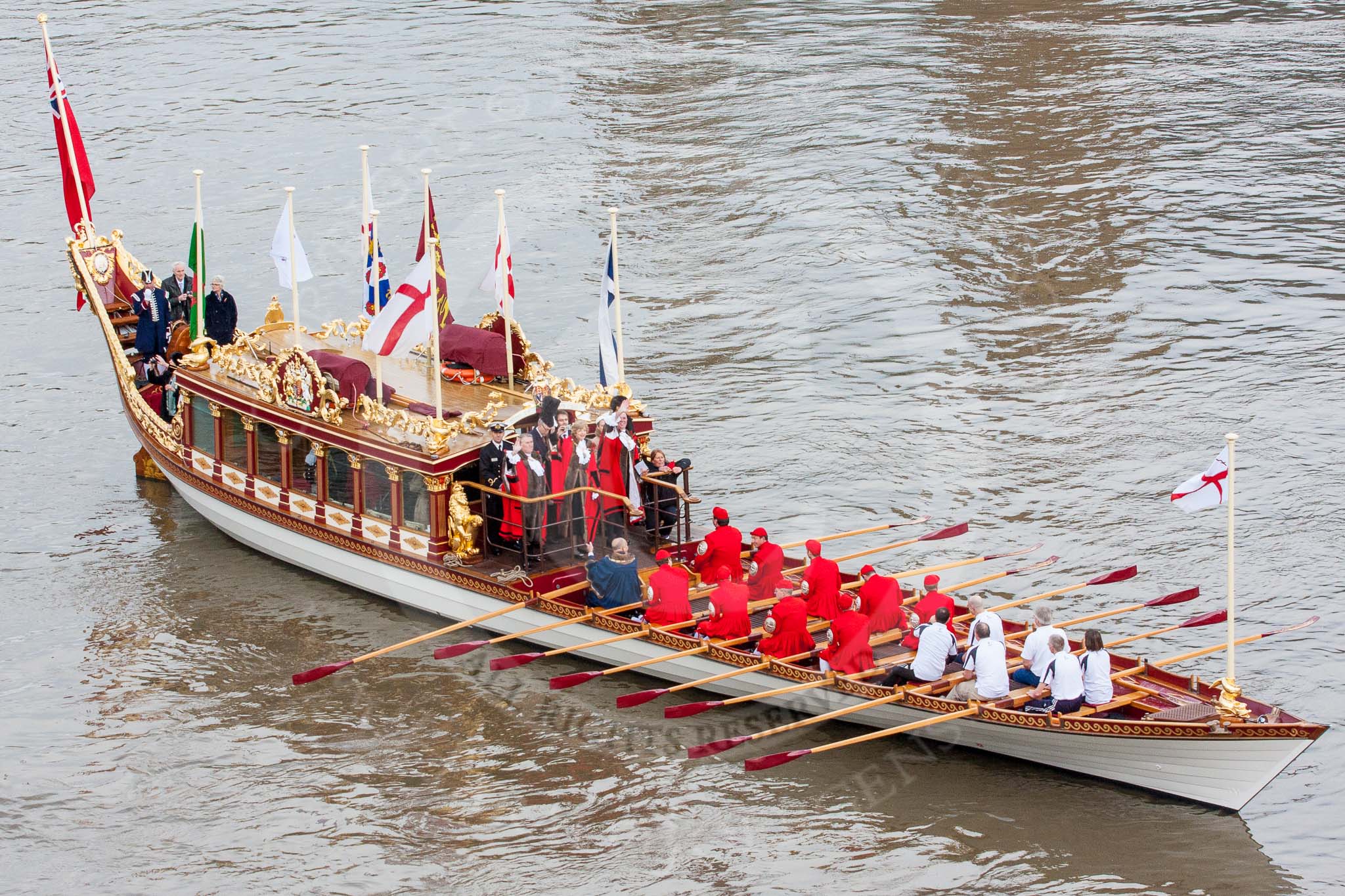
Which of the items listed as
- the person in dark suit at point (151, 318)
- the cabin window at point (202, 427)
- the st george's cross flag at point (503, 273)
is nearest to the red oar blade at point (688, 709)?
the st george's cross flag at point (503, 273)

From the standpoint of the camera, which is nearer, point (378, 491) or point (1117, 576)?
point (1117, 576)

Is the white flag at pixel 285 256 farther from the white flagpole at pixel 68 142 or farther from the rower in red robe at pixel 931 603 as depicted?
the rower in red robe at pixel 931 603

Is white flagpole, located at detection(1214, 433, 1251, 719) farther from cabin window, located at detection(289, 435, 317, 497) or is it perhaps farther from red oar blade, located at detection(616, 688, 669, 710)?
cabin window, located at detection(289, 435, 317, 497)

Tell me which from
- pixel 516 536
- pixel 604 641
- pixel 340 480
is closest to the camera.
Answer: pixel 604 641

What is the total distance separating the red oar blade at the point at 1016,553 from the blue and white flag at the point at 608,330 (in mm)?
6230

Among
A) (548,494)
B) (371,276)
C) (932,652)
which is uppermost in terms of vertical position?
(371,276)

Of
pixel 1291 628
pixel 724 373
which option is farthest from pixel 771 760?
pixel 724 373

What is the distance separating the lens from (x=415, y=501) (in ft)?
79.1

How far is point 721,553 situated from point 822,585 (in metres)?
1.70

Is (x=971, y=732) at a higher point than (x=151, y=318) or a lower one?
lower

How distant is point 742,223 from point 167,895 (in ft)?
91.1

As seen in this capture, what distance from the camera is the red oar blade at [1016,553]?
78.2 ft

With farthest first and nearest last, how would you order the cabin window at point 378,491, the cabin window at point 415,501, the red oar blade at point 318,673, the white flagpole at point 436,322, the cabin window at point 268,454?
the cabin window at point 268,454 < the cabin window at point 378,491 < the cabin window at point 415,501 < the white flagpole at point 436,322 < the red oar blade at point 318,673

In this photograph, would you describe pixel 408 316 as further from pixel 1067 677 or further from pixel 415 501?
pixel 1067 677
